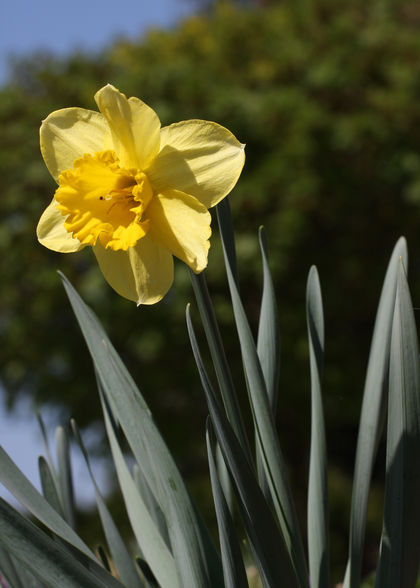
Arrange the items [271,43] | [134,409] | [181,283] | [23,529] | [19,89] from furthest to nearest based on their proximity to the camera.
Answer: [19,89] < [271,43] < [181,283] < [134,409] < [23,529]

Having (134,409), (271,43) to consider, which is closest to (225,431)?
(134,409)

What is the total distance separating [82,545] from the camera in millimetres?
818

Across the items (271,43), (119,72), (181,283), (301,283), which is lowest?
(301,283)

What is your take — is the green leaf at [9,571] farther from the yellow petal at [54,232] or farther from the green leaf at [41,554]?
the yellow petal at [54,232]

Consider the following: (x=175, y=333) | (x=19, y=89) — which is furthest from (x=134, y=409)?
(x=19, y=89)

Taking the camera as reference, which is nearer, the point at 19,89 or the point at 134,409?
the point at 134,409

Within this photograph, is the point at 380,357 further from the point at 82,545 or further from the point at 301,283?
the point at 301,283

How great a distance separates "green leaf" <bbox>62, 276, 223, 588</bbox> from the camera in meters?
0.79

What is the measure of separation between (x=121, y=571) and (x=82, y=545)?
0.22 metres

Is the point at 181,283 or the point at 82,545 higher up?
the point at 82,545

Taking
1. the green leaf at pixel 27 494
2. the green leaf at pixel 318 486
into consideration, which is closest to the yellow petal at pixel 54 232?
the green leaf at pixel 27 494

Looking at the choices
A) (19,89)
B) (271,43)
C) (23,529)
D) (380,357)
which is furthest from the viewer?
(19,89)

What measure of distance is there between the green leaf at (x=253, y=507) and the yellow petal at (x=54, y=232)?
0.21 m

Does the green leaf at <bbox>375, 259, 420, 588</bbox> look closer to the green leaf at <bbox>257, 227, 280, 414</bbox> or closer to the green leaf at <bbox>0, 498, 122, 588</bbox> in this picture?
the green leaf at <bbox>257, 227, 280, 414</bbox>
